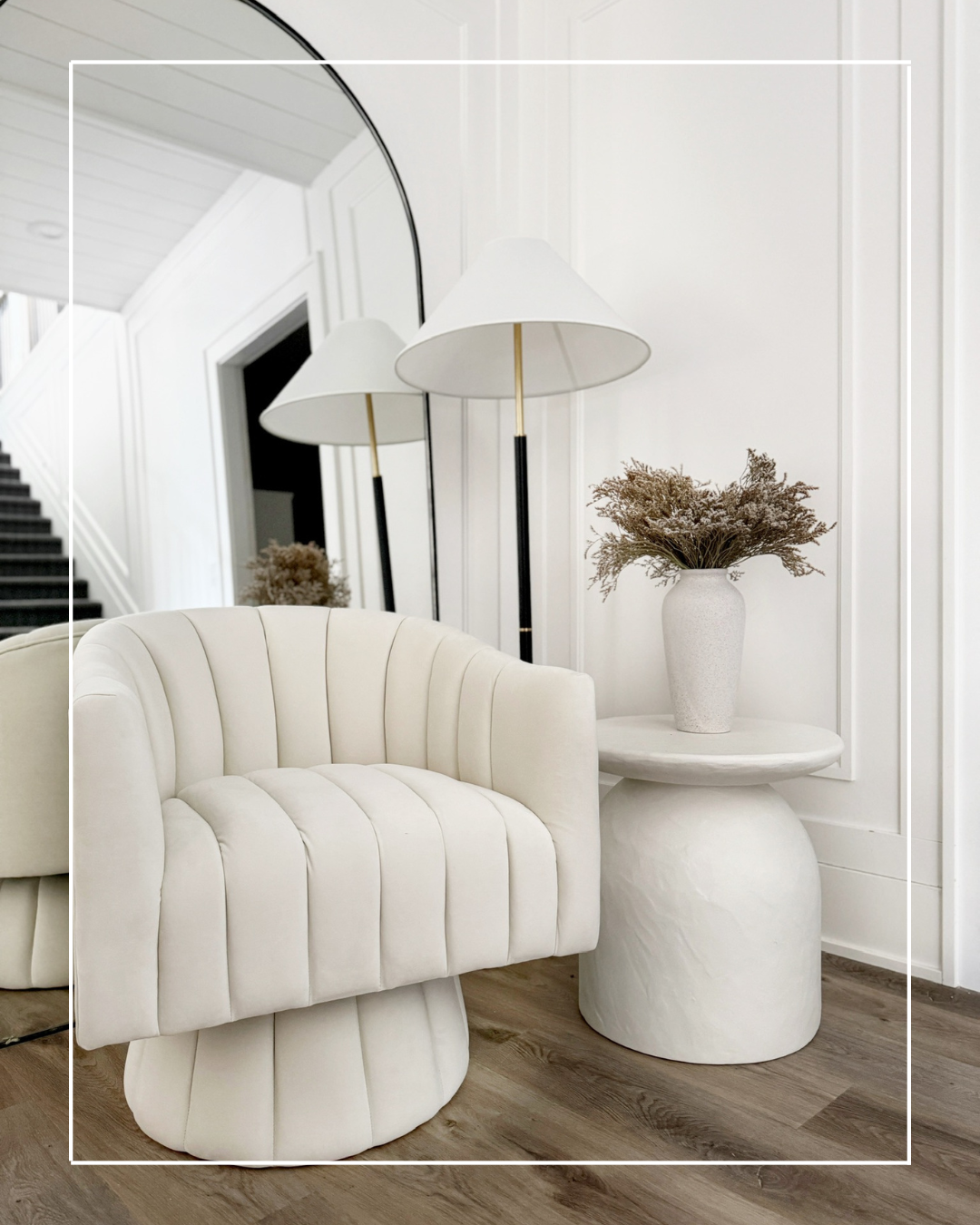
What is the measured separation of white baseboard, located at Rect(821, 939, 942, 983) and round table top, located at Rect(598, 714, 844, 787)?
0.52m

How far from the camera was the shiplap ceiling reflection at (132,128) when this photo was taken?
1626 millimetres

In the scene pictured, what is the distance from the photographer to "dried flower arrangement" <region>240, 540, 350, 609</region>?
191 centimetres

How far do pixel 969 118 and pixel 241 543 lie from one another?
1.63 m

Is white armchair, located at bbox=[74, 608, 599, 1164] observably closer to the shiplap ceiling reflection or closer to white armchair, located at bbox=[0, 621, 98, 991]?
white armchair, located at bbox=[0, 621, 98, 991]

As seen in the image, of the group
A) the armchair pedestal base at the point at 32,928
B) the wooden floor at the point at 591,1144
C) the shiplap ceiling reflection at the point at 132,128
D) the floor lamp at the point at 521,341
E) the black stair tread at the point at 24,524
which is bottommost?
the wooden floor at the point at 591,1144

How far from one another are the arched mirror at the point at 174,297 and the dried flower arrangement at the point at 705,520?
72cm

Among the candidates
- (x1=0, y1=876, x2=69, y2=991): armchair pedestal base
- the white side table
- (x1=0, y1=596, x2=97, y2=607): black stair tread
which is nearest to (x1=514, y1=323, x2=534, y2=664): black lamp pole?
the white side table

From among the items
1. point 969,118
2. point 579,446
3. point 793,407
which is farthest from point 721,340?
point 969,118

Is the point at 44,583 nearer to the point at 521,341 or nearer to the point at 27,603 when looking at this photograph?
the point at 27,603

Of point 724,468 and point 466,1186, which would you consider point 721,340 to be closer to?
point 724,468

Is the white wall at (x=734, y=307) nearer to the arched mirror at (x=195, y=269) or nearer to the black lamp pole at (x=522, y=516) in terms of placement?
the arched mirror at (x=195, y=269)

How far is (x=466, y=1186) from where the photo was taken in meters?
1.12

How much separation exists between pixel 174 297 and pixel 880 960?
1957 mm

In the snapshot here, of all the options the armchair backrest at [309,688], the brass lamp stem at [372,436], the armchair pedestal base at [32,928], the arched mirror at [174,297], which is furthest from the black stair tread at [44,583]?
the brass lamp stem at [372,436]
